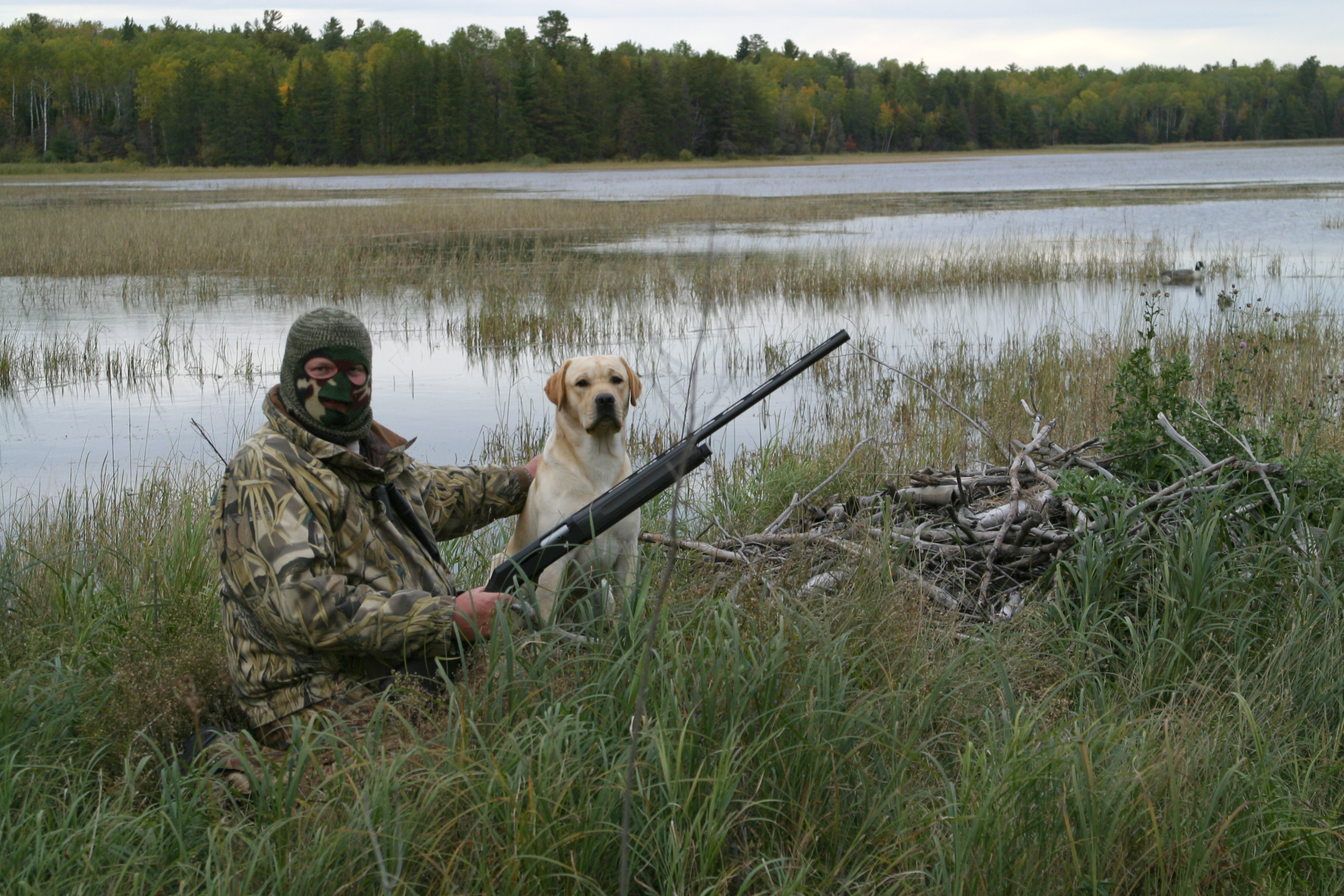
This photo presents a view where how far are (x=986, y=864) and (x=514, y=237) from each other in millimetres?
22530

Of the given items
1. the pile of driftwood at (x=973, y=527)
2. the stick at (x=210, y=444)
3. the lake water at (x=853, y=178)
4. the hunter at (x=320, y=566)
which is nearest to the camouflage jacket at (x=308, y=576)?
the hunter at (x=320, y=566)

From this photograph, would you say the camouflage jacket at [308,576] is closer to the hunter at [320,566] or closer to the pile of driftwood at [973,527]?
the hunter at [320,566]

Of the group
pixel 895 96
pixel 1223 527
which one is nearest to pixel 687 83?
pixel 895 96

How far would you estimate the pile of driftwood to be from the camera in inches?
172

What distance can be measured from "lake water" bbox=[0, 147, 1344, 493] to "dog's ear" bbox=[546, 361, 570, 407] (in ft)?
1.61

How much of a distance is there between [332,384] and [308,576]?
1.76 ft

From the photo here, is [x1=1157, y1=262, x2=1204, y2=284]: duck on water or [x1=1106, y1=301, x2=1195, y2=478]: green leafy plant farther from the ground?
[x1=1157, y1=262, x2=1204, y2=284]: duck on water

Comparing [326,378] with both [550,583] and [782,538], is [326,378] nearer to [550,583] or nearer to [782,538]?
[550,583]

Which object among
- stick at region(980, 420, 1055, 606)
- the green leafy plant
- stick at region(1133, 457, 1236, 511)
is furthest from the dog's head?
the green leafy plant

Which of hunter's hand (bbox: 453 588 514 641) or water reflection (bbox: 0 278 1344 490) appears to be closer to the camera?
hunter's hand (bbox: 453 588 514 641)

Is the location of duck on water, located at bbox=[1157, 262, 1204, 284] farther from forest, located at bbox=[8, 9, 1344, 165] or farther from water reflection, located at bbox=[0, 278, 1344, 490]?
forest, located at bbox=[8, 9, 1344, 165]

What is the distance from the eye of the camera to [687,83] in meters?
79.1

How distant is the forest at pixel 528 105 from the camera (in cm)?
8400

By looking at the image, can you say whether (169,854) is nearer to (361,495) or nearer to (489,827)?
(489,827)
